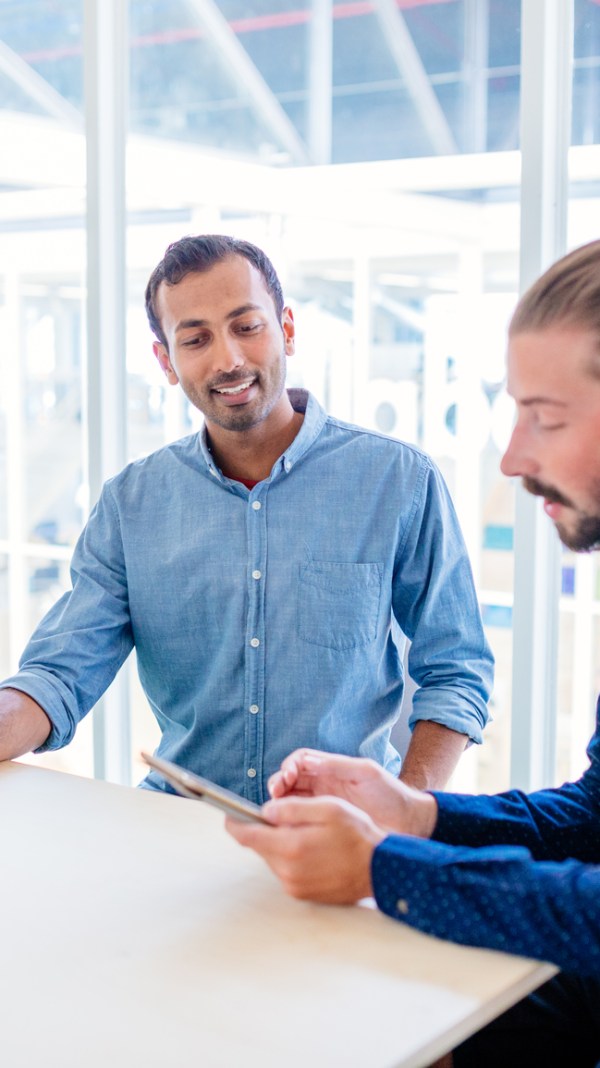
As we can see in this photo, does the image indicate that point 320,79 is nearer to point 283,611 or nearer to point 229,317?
point 229,317

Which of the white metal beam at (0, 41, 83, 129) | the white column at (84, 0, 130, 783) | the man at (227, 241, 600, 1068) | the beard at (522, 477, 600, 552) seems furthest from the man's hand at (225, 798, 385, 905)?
the white metal beam at (0, 41, 83, 129)

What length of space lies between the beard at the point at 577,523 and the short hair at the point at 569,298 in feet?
0.51

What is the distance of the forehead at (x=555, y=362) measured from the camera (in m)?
1.15

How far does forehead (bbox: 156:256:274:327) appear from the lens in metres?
1.91

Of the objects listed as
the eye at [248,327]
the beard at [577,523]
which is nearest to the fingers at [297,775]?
the beard at [577,523]

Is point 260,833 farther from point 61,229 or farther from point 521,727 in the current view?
point 61,229

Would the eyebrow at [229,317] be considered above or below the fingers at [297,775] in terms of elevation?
above

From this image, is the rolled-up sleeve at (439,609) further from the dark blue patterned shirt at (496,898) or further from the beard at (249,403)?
the dark blue patterned shirt at (496,898)

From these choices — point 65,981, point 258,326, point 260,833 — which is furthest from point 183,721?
point 65,981

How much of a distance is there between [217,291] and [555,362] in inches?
35.1

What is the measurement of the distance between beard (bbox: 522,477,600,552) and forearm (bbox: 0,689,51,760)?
0.84 meters

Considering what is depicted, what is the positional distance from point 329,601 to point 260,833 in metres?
0.78

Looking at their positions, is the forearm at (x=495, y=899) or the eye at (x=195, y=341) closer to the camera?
the forearm at (x=495, y=899)

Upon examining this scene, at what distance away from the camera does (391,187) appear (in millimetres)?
2652
